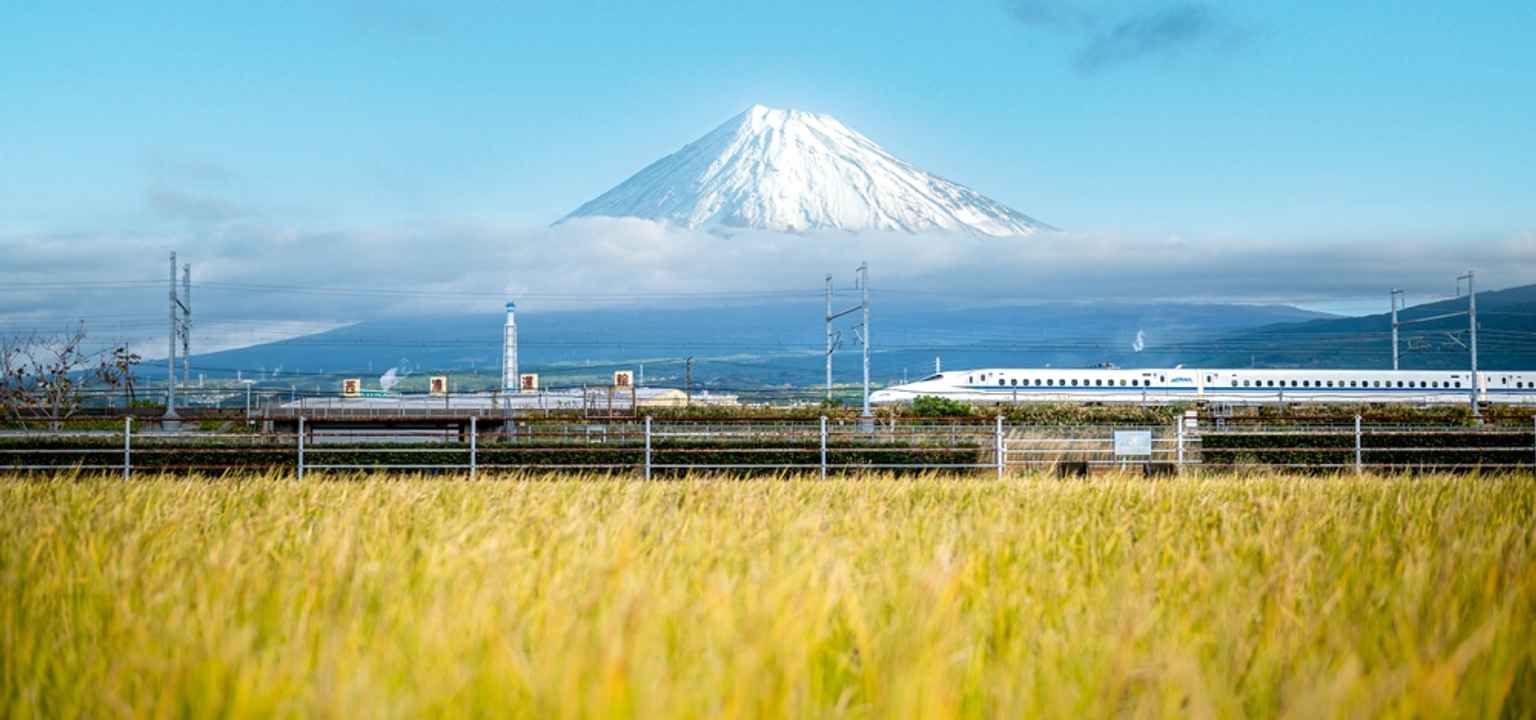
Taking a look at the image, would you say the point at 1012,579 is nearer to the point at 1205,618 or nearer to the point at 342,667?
the point at 1205,618

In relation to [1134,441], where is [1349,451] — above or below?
below

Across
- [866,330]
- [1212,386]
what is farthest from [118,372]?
[1212,386]

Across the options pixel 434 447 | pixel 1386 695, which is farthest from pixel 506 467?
pixel 1386 695

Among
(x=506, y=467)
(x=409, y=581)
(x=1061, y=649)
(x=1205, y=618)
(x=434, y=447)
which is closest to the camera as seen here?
(x=1061, y=649)

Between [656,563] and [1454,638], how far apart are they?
2827 mm

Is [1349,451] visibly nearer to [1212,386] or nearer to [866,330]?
[866,330]

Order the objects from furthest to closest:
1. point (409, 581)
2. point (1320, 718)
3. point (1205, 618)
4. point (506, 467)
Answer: point (506, 467), point (409, 581), point (1205, 618), point (1320, 718)

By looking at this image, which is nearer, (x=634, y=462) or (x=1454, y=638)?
(x=1454, y=638)

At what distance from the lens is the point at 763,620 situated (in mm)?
3545

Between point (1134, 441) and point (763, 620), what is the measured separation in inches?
774

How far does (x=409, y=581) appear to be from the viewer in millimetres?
4746

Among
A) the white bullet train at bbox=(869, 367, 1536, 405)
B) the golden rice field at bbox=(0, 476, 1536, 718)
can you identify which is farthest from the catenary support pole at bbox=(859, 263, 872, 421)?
the golden rice field at bbox=(0, 476, 1536, 718)

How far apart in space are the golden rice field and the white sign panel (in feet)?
48.0

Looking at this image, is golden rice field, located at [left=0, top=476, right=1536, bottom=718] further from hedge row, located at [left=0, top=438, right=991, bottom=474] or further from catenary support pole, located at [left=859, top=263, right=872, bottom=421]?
catenary support pole, located at [left=859, top=263, right=872, bottom=421]
